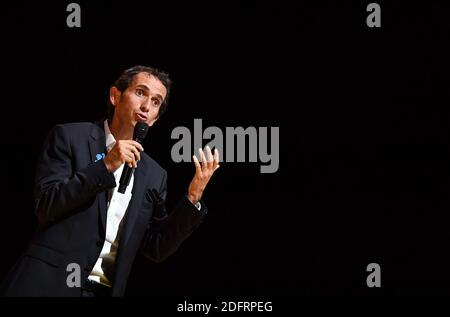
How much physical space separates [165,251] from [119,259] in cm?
25

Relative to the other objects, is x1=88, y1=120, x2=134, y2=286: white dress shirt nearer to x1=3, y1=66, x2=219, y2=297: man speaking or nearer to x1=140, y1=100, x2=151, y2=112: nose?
x1=3, y1=66, x2=219, y2=297: man speaking

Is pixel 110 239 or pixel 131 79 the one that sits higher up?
pixel 131 79

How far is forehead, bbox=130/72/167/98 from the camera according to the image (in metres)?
2.23

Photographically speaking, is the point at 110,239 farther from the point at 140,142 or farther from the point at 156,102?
the point at 156,102

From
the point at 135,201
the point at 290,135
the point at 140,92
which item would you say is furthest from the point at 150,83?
the point at 290,135

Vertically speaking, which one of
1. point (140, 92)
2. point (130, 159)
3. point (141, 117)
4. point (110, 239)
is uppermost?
point (140, 92)

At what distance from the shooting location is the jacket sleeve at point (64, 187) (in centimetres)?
174

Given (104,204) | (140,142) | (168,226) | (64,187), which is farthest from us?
(168,226)

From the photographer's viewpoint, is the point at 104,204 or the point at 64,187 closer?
the point at 64,187

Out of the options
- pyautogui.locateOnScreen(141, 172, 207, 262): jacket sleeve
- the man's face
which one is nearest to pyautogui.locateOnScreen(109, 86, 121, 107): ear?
the man's face

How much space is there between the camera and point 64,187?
1.75 m

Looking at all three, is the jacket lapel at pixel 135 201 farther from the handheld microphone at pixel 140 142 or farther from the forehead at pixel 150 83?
the forehead at pixel 150 83

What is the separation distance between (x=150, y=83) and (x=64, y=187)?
2.11ft
